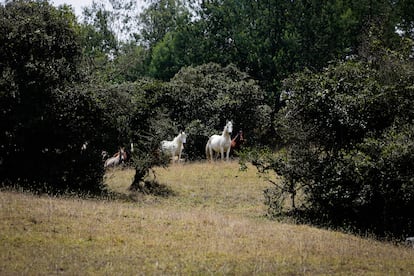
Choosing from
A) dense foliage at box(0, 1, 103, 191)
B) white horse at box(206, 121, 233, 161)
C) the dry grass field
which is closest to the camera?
the dry grass field

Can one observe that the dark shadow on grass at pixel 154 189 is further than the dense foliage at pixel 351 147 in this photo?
Yes

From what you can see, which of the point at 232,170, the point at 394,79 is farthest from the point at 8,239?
the point at 232,170

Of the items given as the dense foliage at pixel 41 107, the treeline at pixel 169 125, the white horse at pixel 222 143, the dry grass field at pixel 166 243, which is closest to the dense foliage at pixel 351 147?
the treeline at pixel 169 125

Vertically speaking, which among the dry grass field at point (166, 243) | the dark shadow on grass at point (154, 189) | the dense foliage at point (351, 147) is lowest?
the dry grass field at point (166, 243)

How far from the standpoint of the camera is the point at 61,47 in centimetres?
1967

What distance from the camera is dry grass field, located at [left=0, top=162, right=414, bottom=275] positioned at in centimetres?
1047

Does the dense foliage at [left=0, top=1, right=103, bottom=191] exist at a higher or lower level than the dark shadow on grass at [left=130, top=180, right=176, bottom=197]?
higher

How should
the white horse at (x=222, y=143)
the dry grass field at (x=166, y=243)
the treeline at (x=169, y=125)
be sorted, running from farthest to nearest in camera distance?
the white horse at (x=222, y=143), the treeline at (x=169, y=125), the dry grass field at (x=166, y=243)

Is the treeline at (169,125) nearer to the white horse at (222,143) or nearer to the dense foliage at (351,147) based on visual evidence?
the dense foliage at (351,147)

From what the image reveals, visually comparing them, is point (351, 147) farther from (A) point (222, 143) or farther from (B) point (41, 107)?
(A) point (222, 143)

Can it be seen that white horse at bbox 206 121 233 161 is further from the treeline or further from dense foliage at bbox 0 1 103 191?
dense foliage at bbox 0 1 103 191

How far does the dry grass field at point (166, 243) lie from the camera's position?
10469mm

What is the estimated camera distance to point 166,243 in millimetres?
12391

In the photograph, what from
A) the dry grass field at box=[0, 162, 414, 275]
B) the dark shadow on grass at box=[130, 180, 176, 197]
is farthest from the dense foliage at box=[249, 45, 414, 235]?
the dark shadow on grass at box=[130, 180, 176, 197]
